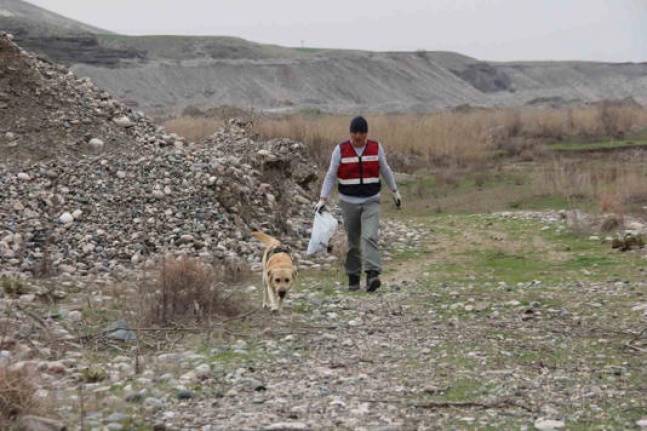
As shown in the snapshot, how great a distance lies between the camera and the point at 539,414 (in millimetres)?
5051

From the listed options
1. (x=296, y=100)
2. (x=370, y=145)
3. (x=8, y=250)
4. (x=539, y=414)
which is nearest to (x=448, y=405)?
(x=539, y=414)

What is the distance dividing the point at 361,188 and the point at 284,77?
249 ft

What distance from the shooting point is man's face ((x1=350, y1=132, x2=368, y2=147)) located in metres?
8.85

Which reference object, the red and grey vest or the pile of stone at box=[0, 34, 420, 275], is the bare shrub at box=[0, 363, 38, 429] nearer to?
the red and grey vest

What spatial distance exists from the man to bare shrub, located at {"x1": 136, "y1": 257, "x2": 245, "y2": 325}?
1696 mm

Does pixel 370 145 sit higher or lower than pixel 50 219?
higher

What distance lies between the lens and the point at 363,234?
30.1 ft

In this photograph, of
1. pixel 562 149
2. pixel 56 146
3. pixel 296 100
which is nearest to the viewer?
pixel 56 146

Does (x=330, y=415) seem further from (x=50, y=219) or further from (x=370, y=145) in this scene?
(x=50, y=219)

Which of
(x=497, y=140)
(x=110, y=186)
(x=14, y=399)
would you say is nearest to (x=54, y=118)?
(x=110, y=186)

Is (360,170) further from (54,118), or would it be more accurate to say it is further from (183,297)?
(54,118)

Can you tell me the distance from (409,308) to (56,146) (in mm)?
7458

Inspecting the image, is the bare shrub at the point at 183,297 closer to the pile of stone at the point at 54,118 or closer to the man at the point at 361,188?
the man at the point at 361,188

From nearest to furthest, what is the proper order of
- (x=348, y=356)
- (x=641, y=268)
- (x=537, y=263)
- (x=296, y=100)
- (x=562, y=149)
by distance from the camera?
(x=348, y=356) → (x=641, y=268) → (x=537, y=263) → (x=562, y=149) → (x=296, y=100)
